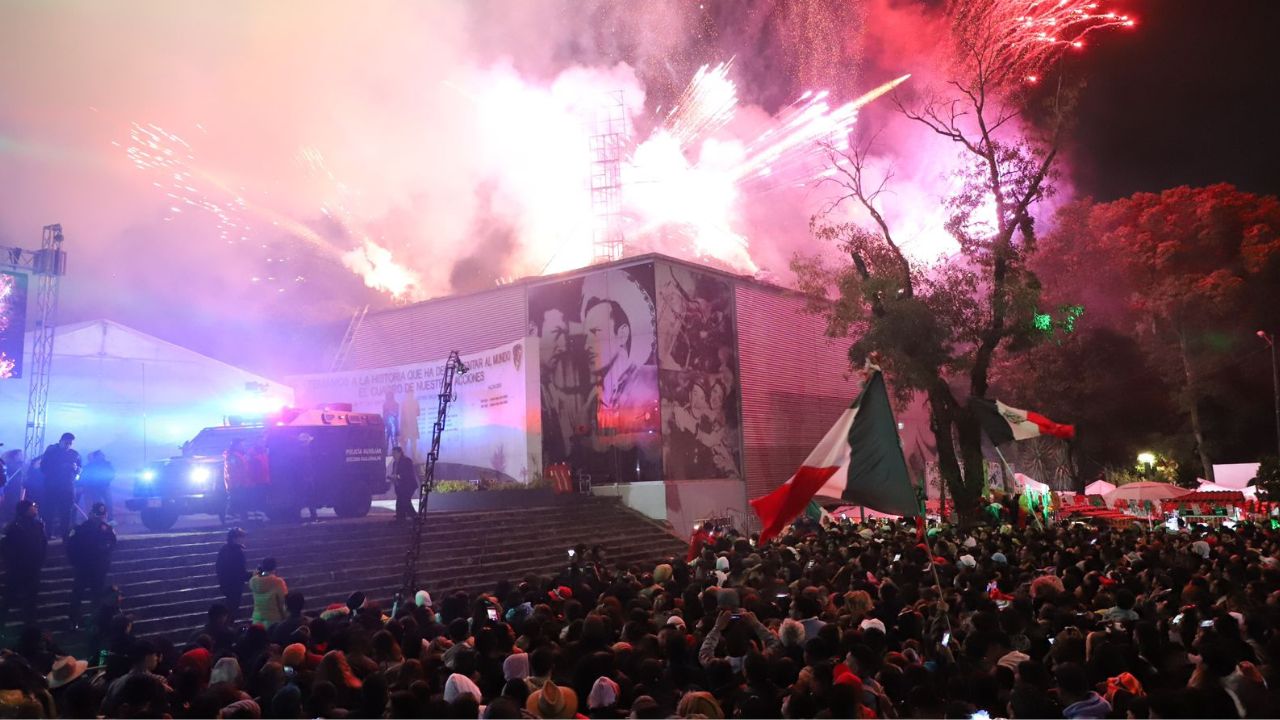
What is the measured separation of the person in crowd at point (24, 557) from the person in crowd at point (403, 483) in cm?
795

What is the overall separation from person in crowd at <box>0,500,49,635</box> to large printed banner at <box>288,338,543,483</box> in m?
15.8

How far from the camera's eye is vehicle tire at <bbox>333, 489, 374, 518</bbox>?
2077 centimetres

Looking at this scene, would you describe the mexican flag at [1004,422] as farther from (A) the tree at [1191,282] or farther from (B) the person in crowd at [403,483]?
(A) the tree at [1191,282]

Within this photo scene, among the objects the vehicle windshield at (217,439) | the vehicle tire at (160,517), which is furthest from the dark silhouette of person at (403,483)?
the vehicle tire at (160,517)

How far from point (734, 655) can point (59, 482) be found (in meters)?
13.1

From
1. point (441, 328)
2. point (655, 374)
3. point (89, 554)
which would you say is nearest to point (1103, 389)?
point (655, 374)

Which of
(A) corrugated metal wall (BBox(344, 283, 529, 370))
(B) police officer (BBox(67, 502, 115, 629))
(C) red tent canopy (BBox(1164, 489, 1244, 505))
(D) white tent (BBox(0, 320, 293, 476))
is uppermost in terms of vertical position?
(A) corrugated metal wall (BBox(344, 283, 529, 370))

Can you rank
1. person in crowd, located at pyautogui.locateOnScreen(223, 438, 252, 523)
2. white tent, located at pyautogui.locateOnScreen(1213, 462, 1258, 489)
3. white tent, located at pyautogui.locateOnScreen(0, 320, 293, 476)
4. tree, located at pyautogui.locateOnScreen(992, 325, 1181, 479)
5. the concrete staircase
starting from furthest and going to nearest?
tree, located at pyautogui.locateOnScreen(992, 325, 1181, 479), white tent, located at pyautogui.locateOnScreen(1213, 462, 1258, 489), white tent, located at pyautogui.locateOnScreen(0, 320, 293, 476), person in crowd, located at pyautogui.locateOnScreen(223, 438, 252, 523), the concrete staircase

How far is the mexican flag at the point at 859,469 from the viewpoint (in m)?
8.56

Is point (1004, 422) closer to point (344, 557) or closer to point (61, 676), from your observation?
point (344, 557)

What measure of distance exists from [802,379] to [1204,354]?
21.2 m

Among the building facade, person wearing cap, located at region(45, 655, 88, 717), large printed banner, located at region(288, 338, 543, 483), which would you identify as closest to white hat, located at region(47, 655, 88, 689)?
person wearing cap, located at region(45, 655, 88, 717)

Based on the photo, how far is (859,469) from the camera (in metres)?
8.77

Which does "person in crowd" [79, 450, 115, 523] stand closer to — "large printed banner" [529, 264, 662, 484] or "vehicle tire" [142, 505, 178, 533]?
"vehicle tire" [142, 505, 178, 533]
